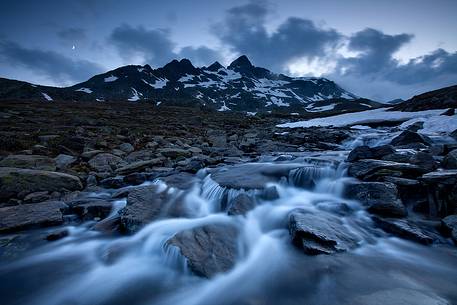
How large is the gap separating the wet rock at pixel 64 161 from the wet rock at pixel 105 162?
646 mm

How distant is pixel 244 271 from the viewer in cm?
460

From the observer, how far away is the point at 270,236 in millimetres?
6016

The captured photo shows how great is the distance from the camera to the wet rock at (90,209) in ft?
22.4

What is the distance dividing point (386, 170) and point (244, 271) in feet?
16.6

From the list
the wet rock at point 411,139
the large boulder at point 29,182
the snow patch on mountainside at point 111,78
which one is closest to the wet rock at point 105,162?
the large boulder at point 29,182

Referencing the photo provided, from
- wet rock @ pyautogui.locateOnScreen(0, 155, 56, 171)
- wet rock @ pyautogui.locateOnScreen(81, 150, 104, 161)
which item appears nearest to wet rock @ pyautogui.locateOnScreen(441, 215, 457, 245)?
wet rock @ pyautogui.locateOnScreen(0, 155, 56, 171)

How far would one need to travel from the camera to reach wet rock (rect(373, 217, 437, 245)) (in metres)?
5.27

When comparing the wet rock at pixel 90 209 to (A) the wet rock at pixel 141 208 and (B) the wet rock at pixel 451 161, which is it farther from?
(B) the wet rock at pixel 451 161

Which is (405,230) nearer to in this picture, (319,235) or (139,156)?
(319,235)

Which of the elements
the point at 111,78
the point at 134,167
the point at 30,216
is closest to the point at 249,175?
the point at 134,167

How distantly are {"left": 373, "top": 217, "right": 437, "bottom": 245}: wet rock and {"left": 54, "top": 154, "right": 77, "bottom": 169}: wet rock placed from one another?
985 centimetres

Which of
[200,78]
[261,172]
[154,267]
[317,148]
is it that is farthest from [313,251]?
[200,78]

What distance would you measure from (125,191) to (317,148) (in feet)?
37.9

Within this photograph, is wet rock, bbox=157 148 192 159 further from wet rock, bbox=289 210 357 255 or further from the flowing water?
wet rock, bbox=289 210 357 255
